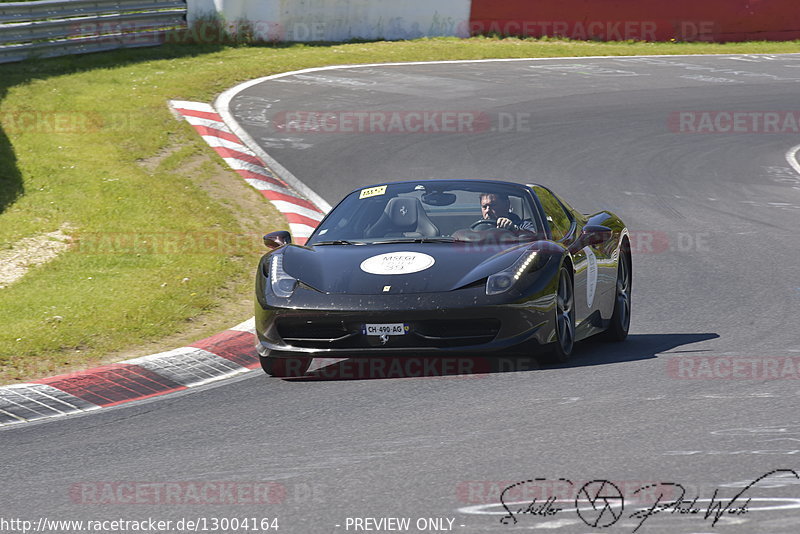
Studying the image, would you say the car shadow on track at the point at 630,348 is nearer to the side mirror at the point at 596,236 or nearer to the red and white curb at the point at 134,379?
the side mirror at the point at 596,236

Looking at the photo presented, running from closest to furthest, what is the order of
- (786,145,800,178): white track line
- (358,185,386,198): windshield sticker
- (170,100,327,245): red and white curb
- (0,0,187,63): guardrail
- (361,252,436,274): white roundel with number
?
(361,252,436,274): white roundel with number < (358,185,386,198): windshield sticker < (170,100,327,245): red and white curb < (786,145,800,178): white track line < (0,0,187,63): guardrail

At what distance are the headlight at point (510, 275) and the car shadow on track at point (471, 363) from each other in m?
0.40

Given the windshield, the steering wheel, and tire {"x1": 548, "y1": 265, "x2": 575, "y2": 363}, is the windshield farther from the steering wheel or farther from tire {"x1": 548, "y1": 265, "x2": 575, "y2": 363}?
tire {"x1": 548, "y1": 265, "x2": 575, "y2": 363}

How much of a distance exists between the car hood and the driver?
503 mm

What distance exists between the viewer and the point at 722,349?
809cm

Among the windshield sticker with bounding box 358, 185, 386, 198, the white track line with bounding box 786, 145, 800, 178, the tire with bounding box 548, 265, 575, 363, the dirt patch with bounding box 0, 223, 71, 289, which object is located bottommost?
the white track line with bounding box 786, 145, 800, 178

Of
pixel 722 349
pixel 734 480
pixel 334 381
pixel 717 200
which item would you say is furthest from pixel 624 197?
pixel 734 480

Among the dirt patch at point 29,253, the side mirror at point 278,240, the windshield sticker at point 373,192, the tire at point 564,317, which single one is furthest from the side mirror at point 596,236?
the dirt patch at point 29,253

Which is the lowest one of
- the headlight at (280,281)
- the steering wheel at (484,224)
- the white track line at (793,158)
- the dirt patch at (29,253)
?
the white track line at (793,158)

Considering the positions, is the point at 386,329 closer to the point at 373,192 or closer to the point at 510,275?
the point at 510,275

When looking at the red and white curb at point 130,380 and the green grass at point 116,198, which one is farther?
the green grass at point 116,198

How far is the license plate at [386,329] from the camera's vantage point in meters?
7.20

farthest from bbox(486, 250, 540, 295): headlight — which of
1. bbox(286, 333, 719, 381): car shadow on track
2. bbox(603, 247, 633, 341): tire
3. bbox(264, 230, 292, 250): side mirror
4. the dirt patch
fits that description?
the dirt patch

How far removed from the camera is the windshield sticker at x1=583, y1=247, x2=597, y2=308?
8.41 m
